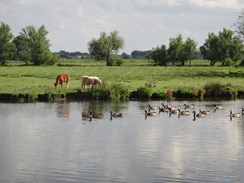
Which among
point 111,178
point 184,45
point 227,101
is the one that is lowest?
point 111,178

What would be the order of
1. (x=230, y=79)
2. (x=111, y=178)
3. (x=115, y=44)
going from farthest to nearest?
(x=115, y=44) < (x=230, y=79) < (x=111, y=178)

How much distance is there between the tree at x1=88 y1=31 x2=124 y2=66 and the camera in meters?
168

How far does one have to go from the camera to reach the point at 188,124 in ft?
121

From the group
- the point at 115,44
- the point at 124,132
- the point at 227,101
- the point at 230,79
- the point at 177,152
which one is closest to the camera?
the point at 177,152

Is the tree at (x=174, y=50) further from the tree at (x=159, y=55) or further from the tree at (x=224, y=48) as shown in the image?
the tree at (x=224, y=48)

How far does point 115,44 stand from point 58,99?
118791mm

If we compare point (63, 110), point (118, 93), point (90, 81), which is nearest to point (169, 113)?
point (63, 110)

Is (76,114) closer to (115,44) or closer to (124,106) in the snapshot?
A: (124,106)

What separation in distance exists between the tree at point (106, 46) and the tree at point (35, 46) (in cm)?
2159

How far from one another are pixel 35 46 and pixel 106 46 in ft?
91.8

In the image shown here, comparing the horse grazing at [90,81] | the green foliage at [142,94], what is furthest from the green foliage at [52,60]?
the green foliage at [142,94]

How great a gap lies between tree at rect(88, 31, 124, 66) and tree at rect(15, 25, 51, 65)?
21595 mm

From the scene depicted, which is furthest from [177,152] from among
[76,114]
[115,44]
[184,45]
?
[115,44]

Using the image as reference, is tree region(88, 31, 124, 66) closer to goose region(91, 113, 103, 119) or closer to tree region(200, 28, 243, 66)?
tree region(200, 28, 243, 66)
